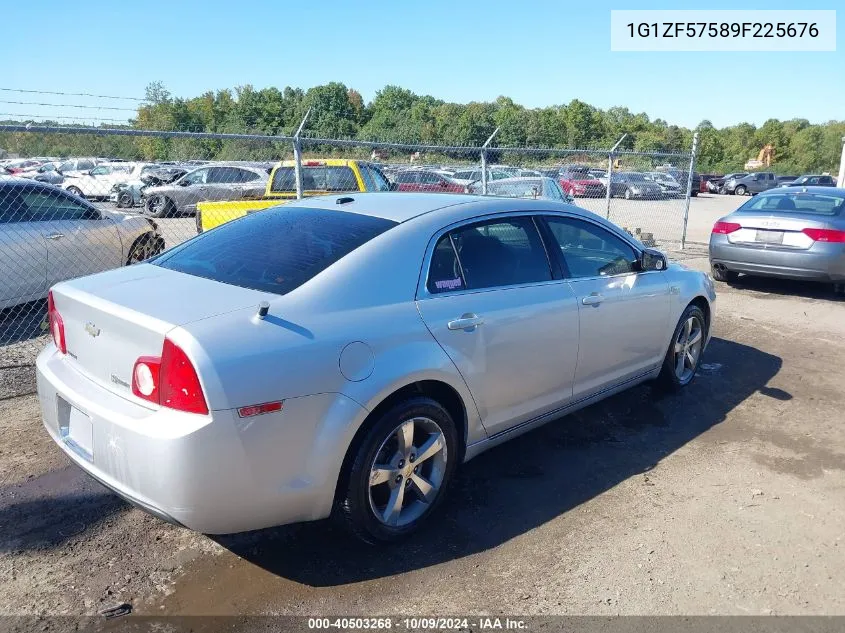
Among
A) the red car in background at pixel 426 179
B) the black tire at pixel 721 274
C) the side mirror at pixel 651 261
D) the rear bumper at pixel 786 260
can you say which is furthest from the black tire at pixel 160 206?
the side mirror at pixel 651 261

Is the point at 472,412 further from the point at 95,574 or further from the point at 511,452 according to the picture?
the point at 95,574

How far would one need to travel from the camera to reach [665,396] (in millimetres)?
5043

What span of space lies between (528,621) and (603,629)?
0.29 metres

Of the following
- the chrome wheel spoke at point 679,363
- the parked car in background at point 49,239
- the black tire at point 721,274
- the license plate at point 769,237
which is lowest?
the black tire at point 721,274

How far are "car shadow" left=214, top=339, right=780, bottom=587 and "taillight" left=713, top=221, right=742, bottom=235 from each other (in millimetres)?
3884

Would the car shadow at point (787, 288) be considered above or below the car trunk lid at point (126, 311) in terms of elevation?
below

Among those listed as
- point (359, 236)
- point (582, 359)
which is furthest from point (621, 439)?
point (359, 236)

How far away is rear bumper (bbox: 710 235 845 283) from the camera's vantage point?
8.01 meters

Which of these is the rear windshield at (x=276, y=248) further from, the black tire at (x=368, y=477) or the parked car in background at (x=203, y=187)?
the parked car in background at (x=203, y=187)

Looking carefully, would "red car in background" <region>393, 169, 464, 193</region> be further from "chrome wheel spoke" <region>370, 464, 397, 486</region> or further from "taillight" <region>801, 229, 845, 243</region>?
"chrome wheel spoke" <region>370, 464, 397, 486</region>

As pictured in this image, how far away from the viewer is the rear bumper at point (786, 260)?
8.01 meters

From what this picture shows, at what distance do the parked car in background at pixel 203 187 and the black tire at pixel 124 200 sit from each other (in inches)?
55.8

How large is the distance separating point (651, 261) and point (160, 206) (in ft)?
52.8

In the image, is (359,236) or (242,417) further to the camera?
(359,236)
